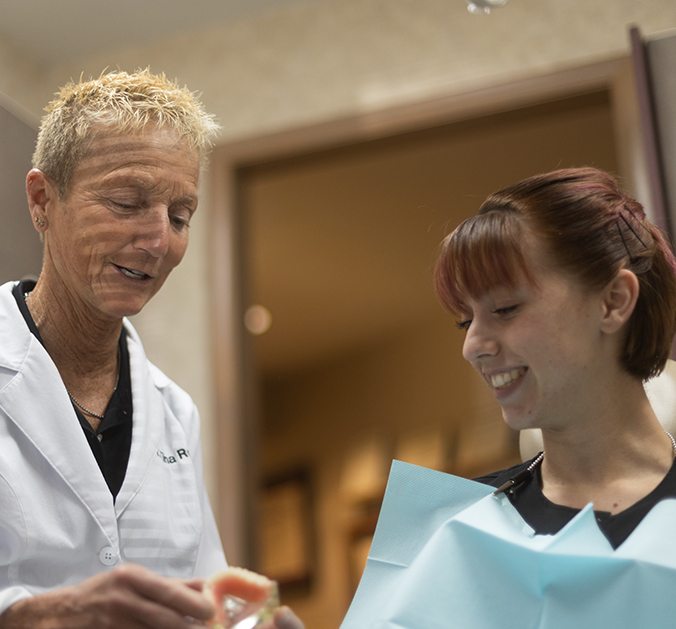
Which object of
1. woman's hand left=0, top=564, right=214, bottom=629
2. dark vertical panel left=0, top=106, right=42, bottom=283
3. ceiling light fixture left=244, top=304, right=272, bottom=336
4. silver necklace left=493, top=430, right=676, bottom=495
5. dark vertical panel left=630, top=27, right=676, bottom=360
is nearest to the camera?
woman's hand left=0, top=564, right=214, bottom=629

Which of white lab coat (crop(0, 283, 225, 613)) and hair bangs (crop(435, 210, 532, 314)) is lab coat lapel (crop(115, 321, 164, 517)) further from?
hair bangs (crop(435, 210, 532, 314))

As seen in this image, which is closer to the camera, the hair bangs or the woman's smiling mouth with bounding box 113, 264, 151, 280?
the hair bangs

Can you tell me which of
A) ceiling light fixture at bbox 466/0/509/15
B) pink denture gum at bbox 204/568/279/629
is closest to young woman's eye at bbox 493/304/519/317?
pink denture gum at bbox 204/568/279/629

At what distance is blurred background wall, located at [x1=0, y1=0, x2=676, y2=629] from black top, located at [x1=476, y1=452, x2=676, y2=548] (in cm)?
160

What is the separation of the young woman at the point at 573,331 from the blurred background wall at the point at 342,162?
1529 mm

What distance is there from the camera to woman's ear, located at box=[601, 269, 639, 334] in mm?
1317

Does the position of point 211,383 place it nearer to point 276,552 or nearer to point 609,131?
point 276,552

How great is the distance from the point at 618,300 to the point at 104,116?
80cm

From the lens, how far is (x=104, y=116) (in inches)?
60.4

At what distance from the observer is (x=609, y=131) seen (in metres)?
3.32

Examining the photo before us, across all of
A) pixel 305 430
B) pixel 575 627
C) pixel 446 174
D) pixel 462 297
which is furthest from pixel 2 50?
pixel 575 627

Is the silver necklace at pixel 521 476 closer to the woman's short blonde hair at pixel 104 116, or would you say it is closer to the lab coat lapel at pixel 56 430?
the lab coat lapel at pixel 56 430

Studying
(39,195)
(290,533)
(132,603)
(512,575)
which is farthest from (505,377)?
(290,533)

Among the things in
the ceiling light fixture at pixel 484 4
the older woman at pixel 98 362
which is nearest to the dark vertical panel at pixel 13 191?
the older woman at pixel 98 362
